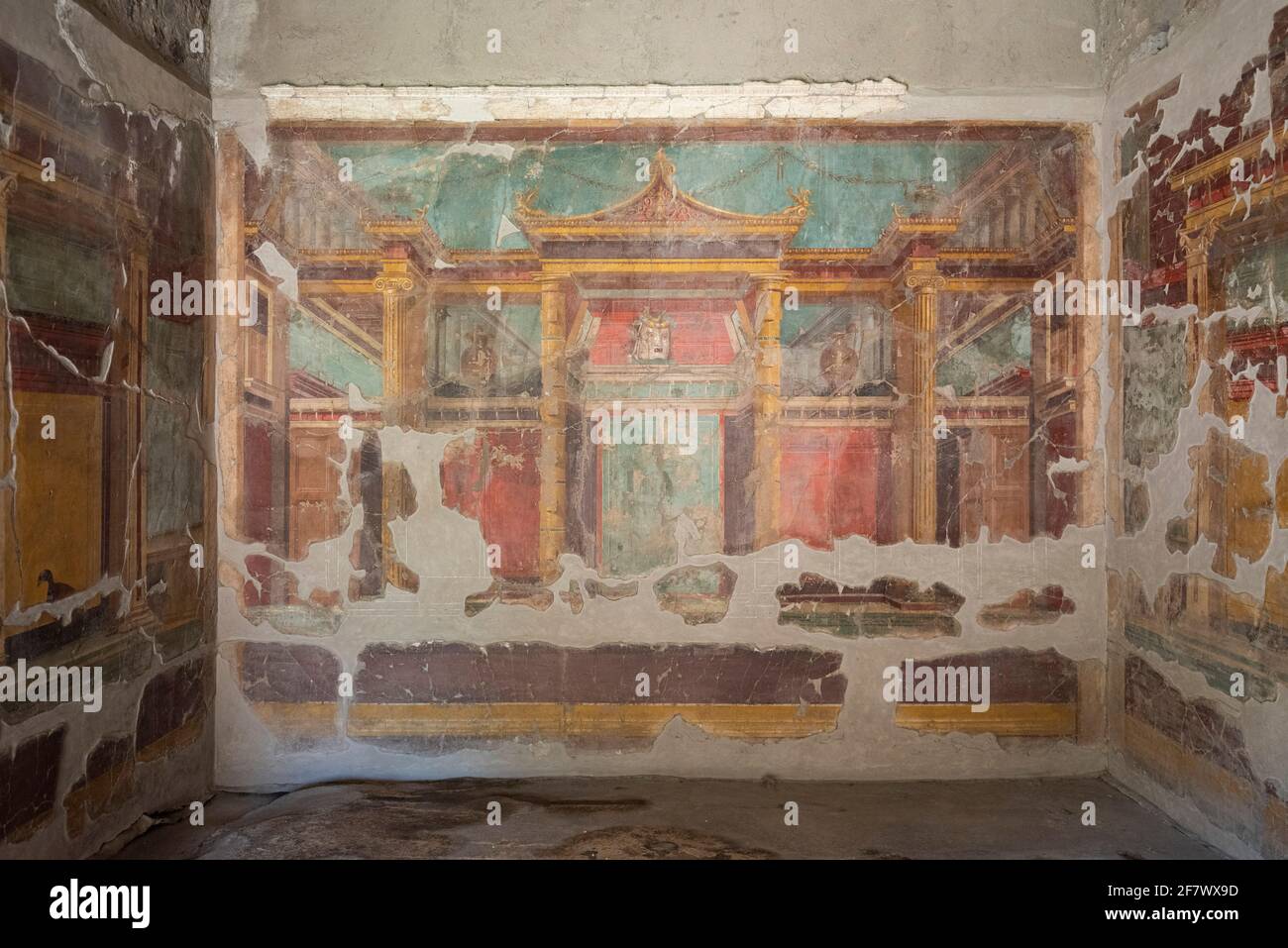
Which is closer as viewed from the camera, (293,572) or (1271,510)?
(1271,510)

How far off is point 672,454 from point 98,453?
5.94 feet

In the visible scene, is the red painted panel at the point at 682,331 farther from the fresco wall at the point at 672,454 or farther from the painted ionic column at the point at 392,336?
the painted ionic column at the point at 392,336

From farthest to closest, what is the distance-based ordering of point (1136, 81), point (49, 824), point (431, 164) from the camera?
point (431, 164)
point (1136, 81)
point (49, 824)

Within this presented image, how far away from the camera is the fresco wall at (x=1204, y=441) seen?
8.13 feet

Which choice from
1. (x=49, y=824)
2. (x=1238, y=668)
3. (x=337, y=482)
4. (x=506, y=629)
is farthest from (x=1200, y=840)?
(x=49, y=824)

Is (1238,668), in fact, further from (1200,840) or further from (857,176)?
(857,176)

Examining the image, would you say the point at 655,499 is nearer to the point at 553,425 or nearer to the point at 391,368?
the point at 553,425

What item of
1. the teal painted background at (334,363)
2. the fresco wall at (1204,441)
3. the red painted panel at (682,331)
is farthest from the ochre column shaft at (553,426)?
the fresco wall at (1204,441)

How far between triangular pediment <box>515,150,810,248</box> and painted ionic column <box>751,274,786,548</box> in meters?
0.21

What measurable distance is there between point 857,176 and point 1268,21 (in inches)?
49.1

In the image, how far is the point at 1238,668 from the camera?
102 inches

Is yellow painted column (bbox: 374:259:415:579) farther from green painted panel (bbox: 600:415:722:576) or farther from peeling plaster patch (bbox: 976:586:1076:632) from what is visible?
peeling plaster patch (bbox: 976:586:1076:632)

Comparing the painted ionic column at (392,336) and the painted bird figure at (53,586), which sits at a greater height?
the painted ionic column at (392,336)

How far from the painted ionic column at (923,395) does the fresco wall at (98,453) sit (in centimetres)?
253
